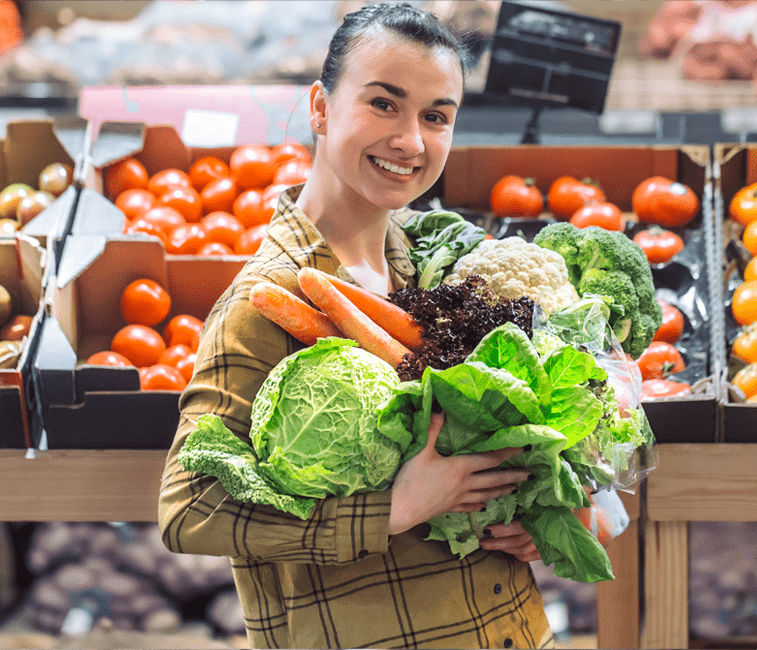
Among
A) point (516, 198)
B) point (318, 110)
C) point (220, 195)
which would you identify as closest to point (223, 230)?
point (220, 195)

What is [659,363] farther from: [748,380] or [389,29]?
[389,29]

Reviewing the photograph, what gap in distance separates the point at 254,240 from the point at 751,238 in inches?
55.2

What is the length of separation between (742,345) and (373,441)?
4.53 feet

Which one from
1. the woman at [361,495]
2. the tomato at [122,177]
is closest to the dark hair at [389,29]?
the woman at [361,495]

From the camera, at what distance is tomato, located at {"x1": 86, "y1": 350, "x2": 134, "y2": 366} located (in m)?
2.09

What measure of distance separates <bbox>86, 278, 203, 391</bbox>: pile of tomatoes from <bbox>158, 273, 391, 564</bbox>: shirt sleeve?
943 mm

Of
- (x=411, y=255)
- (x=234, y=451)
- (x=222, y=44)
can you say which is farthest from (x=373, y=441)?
(x=222, y=44)

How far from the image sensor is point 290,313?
1167 mm

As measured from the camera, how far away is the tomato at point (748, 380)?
77.6 inches

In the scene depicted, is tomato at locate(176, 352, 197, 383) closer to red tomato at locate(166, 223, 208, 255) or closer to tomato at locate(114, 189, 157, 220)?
red tomato at locate(166, 223, 208, 255)

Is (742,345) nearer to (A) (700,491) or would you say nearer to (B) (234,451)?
(A) (700,491)

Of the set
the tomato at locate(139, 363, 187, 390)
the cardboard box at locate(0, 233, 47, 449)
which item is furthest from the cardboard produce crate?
the cardboard box at locate(0, 233, 47, 449)

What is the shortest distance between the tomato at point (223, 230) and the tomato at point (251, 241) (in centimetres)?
6

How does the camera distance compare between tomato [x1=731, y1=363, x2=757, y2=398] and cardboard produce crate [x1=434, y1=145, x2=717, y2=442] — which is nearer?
tomato [x1=731, y1=363, x2=757, y2=398]
